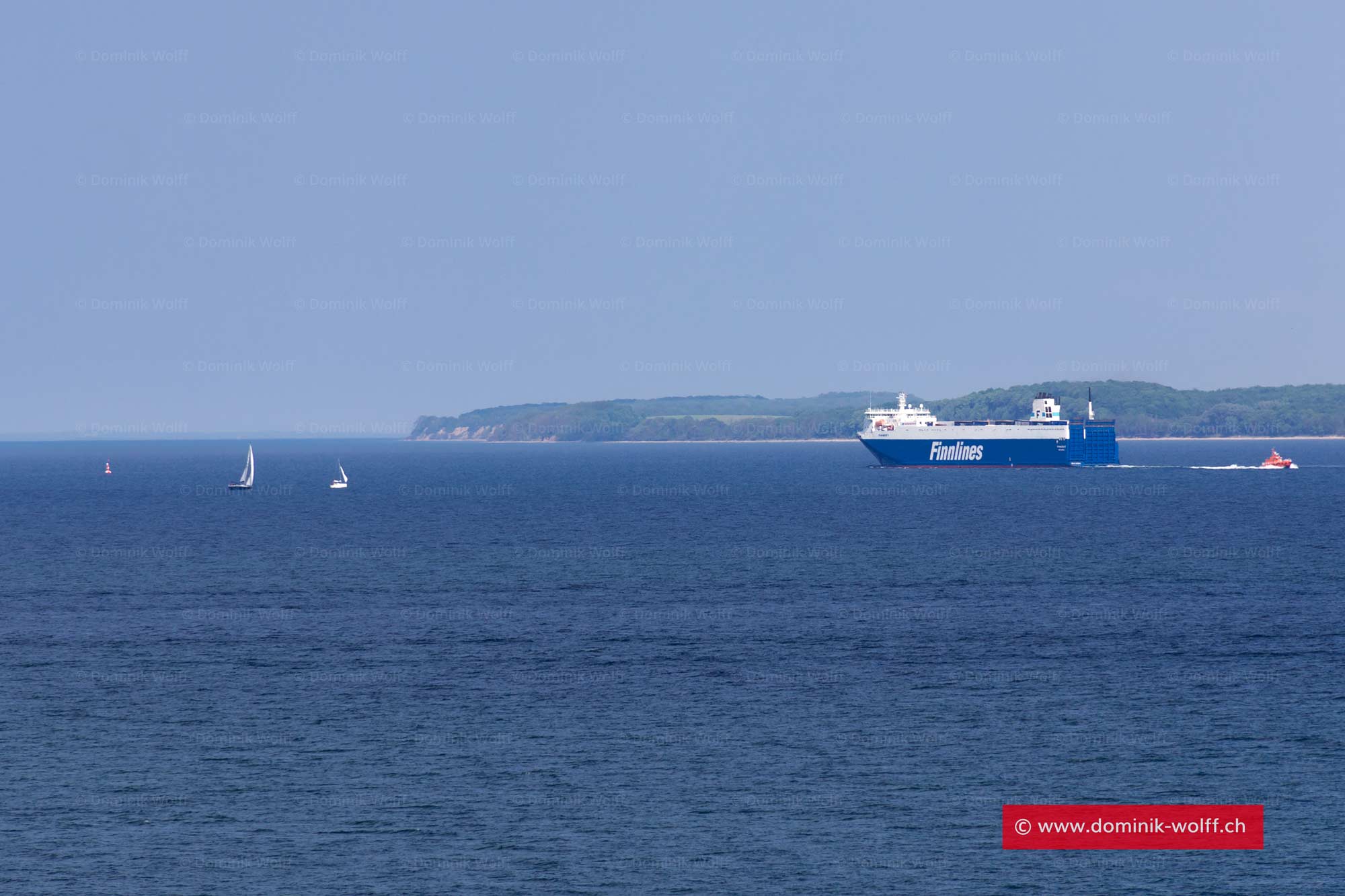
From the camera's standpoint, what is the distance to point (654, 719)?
43719 mm

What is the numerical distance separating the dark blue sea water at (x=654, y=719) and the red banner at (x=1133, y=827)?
668mm

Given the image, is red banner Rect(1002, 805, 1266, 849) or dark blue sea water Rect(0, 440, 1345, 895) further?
red banner Rect(1002, 805, 1266, 849)

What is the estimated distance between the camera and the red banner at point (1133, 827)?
32531 millimetres

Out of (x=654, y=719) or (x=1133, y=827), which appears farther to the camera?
(x=654, y=719)

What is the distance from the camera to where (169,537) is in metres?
112

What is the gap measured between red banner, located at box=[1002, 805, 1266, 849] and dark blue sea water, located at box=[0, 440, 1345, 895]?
2.19ft

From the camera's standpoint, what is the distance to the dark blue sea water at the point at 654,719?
103 feet

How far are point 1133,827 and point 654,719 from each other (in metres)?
14.9

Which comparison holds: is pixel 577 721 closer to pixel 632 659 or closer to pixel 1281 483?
pixel 632 659

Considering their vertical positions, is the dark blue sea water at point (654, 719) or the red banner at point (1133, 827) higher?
the dark blue sea water at point (654, 719)

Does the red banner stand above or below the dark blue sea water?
below

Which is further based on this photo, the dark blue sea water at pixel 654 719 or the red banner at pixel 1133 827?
the red banner at pixel 1133 827

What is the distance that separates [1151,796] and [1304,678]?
16281 mm

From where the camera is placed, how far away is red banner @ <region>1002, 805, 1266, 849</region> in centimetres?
3253
